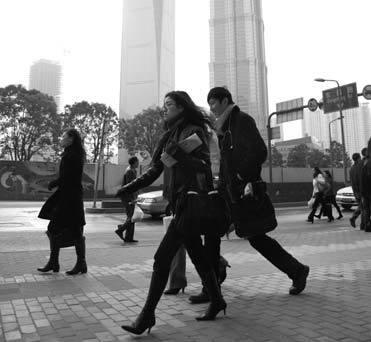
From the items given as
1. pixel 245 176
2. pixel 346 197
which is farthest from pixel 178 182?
pixel 346 197

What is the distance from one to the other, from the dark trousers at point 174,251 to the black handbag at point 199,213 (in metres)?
0.10

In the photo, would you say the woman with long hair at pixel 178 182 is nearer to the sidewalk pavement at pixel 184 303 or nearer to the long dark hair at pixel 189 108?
the long dark hair at pixel 189 108

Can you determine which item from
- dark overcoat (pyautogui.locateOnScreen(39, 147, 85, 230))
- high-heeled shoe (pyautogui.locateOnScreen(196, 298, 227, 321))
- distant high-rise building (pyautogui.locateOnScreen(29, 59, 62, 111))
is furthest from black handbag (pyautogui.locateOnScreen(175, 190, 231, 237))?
distant high-rise building (pyautogui.locateOnScreen(29, 59, 62, 111))

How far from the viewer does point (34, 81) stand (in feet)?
270

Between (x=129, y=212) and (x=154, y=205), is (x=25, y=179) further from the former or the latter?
(x=129, y=212)

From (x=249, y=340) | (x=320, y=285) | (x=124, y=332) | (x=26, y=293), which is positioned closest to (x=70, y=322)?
(x=124, y=332)

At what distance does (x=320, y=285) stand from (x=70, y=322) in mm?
2624

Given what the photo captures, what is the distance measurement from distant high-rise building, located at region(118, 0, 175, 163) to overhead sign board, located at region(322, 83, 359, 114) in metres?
101

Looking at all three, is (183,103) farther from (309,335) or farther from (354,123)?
(354,123)

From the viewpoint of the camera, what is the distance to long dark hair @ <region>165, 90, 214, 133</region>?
10.4 feet

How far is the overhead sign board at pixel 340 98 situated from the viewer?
20.5 metres

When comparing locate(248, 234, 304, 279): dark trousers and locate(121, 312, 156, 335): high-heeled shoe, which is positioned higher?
locate(248, 234, 304, 279): dark trousers

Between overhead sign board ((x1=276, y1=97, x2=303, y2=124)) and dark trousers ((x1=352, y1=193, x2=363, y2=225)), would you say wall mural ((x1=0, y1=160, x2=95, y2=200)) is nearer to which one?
overhead sign board ((x1=276, y1=97, x2=303, y2=124))

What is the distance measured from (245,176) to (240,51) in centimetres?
9755
